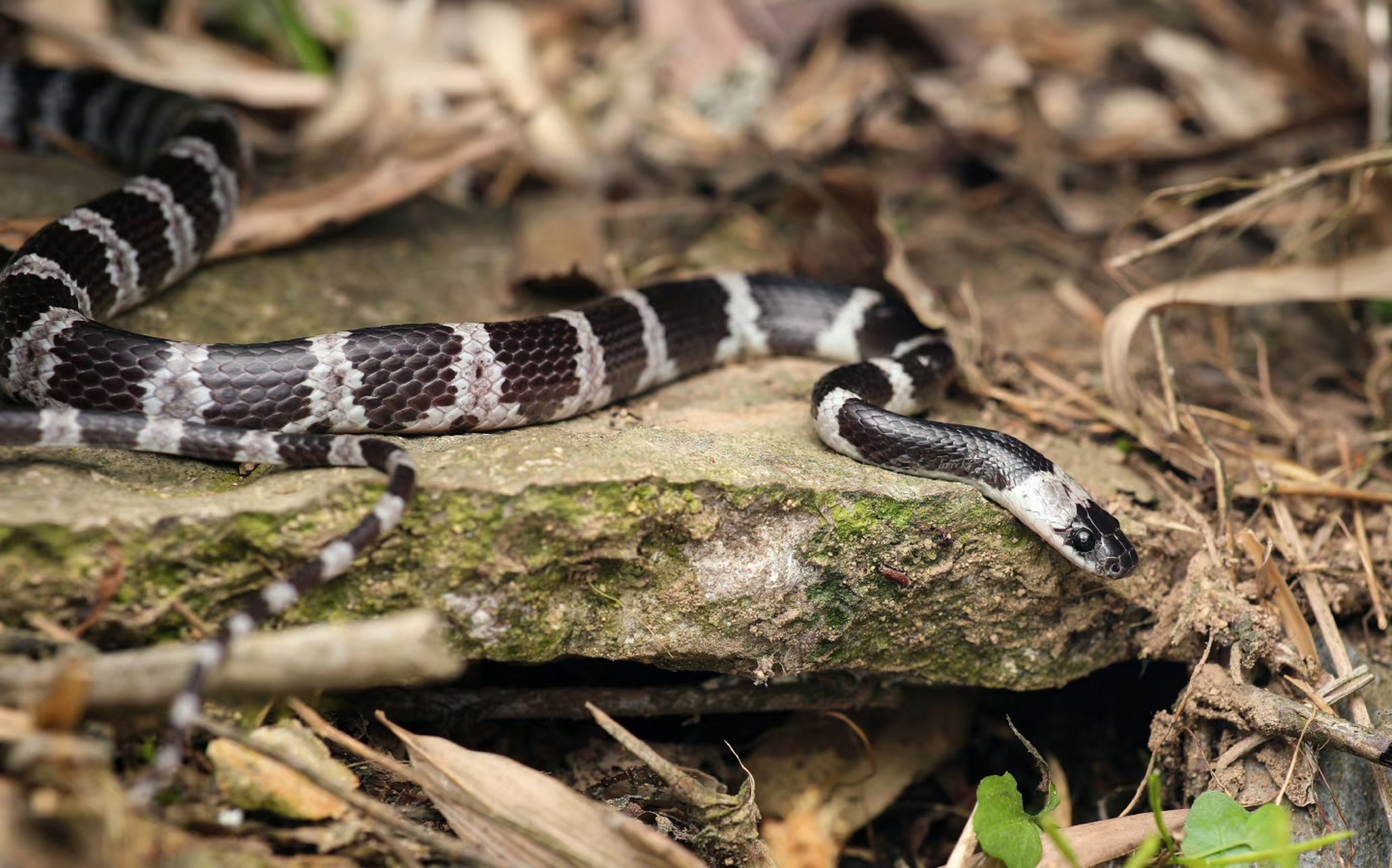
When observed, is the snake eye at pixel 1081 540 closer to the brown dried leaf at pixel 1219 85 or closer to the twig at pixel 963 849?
the twig at pixel 963 849

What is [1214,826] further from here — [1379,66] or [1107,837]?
[1379,66]

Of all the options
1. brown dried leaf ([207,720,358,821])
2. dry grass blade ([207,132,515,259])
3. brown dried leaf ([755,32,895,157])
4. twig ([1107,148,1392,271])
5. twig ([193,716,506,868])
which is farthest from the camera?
brown dried leaf ([755,32,895,157])

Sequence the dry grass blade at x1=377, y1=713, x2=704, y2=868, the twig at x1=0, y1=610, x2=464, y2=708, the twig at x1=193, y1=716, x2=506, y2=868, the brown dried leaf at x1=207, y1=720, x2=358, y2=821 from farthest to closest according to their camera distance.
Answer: the dry grass blade at x1=377, y1=713, x2=704, y2=868 < the brown dried leaf at x1=207, y1=720, x2=358, y2=821 < the twig at x1=193, y1=716, x2=506, y2=868 < the twig at x1=0, y1=610, x2=464, y2=708

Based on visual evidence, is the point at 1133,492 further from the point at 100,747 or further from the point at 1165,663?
the point at 100,747

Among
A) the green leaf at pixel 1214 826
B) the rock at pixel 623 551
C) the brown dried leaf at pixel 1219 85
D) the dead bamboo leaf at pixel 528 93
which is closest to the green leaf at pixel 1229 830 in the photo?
the green leaf at pixel 1214 826

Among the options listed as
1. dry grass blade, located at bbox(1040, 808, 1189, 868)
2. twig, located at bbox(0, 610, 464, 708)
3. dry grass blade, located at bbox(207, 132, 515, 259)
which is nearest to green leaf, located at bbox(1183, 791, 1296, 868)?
dry grass blade, located at bbox(1040, 808, 1189, 868)

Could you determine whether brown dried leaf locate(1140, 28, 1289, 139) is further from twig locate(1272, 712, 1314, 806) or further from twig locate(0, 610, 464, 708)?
twig locate(0, 610, 464, 708)
